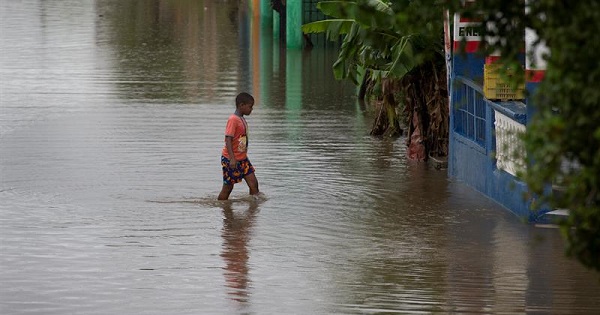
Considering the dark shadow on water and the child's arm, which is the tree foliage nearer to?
the dark shadow on water

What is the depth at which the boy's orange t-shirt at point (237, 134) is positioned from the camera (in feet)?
43.1

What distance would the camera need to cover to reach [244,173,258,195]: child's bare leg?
44.1 feet

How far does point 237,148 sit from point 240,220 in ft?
3.10

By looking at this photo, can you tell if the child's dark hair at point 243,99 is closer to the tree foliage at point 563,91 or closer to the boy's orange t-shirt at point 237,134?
the boy's orange t-shirt at point 237,134

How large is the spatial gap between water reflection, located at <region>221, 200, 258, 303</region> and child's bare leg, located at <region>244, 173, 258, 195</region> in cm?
11

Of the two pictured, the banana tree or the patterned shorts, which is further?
the banana tree

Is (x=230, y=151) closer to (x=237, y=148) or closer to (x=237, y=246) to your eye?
(x=237, y=148)

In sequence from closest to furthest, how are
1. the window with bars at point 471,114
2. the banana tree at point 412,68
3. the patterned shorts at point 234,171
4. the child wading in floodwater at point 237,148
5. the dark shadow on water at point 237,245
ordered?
1. the dark shadow on water at point 237,245
2. the child wading in floodwater at point 237,148
3. the patterned shorts at point 234,171
4. the window with bars at point 471,114
5. the banana tree at point 412,68

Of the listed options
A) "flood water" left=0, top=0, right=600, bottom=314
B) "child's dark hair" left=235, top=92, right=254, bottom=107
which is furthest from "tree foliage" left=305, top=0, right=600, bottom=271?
"child's dark hair" left=235, top=92, right=254, bottom=107

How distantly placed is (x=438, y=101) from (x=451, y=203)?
9.72 feet

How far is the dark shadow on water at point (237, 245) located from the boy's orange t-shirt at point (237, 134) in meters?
0.51

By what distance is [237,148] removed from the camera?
13.3 m

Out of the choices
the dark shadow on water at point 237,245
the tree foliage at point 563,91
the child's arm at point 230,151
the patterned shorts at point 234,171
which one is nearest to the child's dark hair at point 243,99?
the child's arm at point 230,151

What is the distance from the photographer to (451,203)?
44.8ft
